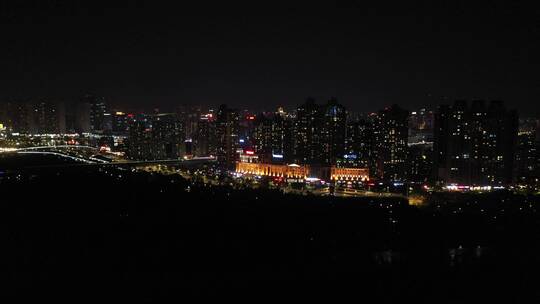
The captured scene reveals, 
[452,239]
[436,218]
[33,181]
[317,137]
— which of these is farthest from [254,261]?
[317,137]

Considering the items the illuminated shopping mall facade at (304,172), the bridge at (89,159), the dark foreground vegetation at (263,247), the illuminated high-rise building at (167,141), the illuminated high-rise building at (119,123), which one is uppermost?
the illuminated high-rise building at (119,123)

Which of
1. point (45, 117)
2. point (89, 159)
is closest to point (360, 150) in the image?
point (89, 159)

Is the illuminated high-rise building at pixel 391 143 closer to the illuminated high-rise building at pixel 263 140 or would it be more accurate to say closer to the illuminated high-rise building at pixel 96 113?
the illuminated high-rise building at pixel 263 140

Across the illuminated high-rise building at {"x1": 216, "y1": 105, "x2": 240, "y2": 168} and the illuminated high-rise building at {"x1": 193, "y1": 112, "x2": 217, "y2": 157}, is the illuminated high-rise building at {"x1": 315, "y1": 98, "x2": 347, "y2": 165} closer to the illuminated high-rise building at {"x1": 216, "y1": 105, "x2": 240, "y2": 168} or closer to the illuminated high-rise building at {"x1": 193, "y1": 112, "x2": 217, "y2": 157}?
the illuminated high-rise building at {"x1": 216, "y1": 105, "x2": 240, "y2": 168}

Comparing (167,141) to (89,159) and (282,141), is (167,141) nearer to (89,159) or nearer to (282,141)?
(89,159)

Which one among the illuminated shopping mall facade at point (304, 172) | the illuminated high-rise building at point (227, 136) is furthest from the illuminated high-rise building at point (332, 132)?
the illuminated high-rise building at point (227, 136)

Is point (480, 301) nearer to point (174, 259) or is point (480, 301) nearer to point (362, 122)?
point (174, 259)

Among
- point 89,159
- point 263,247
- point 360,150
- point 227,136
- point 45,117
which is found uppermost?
point 45,117

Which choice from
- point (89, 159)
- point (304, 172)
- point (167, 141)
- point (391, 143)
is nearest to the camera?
point (391, 143)
